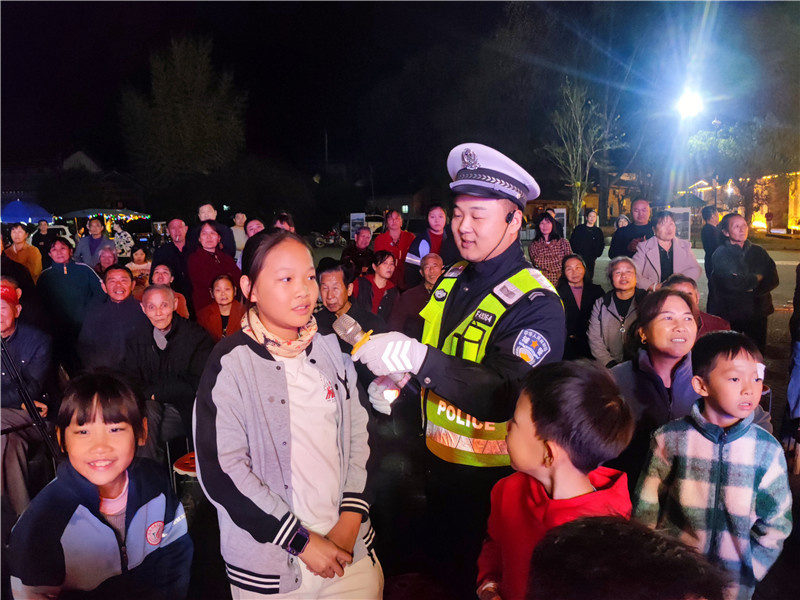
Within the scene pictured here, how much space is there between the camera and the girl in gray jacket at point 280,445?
1.90 m

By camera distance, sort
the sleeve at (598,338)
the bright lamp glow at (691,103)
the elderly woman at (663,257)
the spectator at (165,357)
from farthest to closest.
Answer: the bright lamp glow at (691,103) → the elderly woman at (663,257) → the sleeve at (598,338) → the spectator at (165,357)

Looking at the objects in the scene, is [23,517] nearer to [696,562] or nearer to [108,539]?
[108,539]

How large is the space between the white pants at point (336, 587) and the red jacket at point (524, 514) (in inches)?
16.7

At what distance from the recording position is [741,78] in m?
16.2

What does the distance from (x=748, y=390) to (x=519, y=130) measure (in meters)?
28.3

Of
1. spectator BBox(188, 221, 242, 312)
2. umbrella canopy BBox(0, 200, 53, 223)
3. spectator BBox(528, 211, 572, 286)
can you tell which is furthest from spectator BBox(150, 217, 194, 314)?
umbrella canopy BBox(0, 200, 53, 223)

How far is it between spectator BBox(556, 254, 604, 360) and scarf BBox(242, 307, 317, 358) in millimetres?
4110

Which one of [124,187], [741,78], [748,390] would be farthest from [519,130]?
[124,187]

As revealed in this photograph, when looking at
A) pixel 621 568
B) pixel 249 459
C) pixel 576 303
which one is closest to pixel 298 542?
pixel 249 459

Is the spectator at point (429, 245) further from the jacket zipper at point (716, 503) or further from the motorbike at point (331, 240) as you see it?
the motorbike at point (331, 240)

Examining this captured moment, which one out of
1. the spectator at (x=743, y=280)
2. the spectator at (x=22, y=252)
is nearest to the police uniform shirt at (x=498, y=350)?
the spectator at (x=743, y=280)

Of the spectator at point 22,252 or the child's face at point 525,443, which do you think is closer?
the child's face at point 525,443

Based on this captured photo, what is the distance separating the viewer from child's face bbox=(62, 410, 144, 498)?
226cm

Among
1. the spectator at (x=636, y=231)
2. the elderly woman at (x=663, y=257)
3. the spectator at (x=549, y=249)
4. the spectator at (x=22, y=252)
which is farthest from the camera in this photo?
the spectator at (x=22, y=252)
